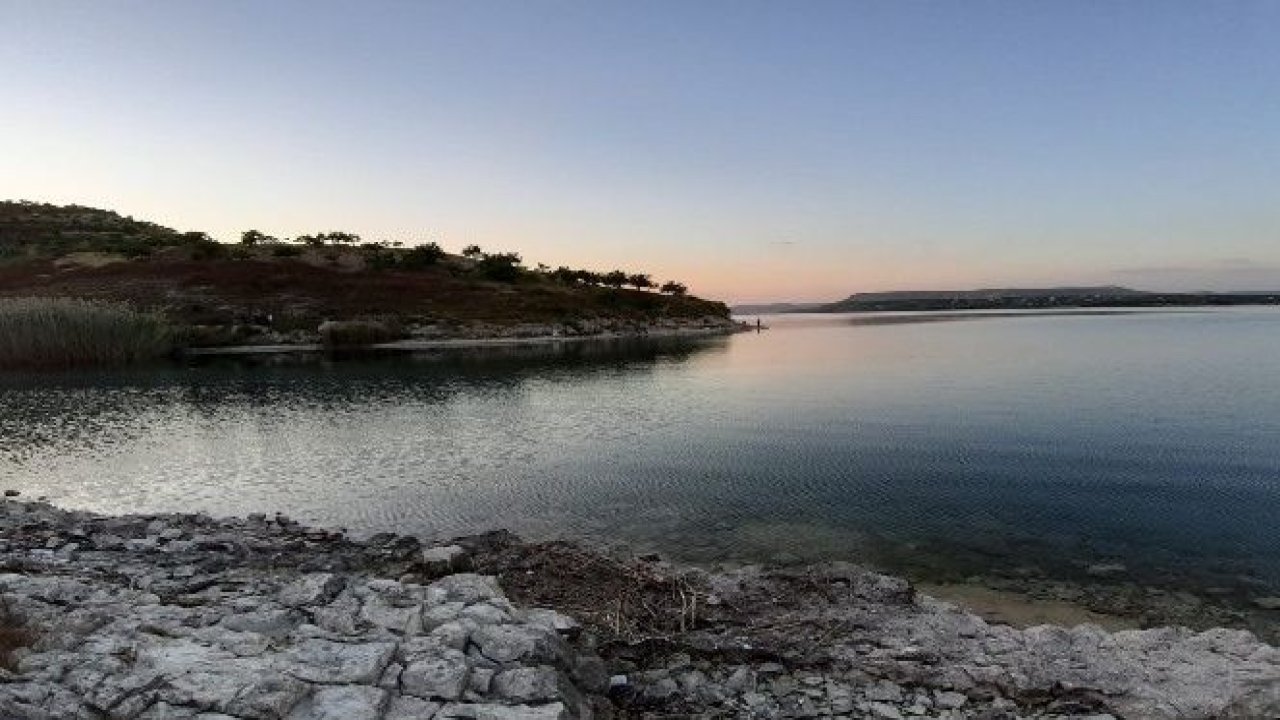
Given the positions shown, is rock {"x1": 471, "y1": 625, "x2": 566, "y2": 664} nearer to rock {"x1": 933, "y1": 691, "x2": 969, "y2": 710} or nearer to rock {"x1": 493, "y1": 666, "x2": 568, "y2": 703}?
rock {"x1": 493, "y1": 666, "x2": 568, "y2": 703}

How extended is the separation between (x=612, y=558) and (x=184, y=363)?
6475cm

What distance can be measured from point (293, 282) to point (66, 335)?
1782 inches

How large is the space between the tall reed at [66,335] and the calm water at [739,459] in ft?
26.2

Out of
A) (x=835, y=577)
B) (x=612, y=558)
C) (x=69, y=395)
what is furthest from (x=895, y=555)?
(x=69, y=395)

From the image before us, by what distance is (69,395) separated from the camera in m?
44.4

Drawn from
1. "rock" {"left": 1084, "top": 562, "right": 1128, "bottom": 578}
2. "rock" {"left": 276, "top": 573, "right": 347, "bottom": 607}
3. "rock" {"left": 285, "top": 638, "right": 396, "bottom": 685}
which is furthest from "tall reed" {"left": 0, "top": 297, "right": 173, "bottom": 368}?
"rock" {"left": 1084, "top": 562, "right": 1128, "bottom": 578}

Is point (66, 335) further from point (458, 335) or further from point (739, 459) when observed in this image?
point (739, 459)

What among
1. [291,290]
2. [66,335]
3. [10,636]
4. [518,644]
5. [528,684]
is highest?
[291,290]

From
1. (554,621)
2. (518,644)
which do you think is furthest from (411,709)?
(554,621)

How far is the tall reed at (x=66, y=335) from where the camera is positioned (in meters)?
60.0

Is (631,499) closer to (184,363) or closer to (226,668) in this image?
(226,668)

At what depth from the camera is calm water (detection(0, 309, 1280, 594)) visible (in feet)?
59.6

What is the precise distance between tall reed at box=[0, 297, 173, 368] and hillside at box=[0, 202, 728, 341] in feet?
54.3

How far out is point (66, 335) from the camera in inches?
2441
